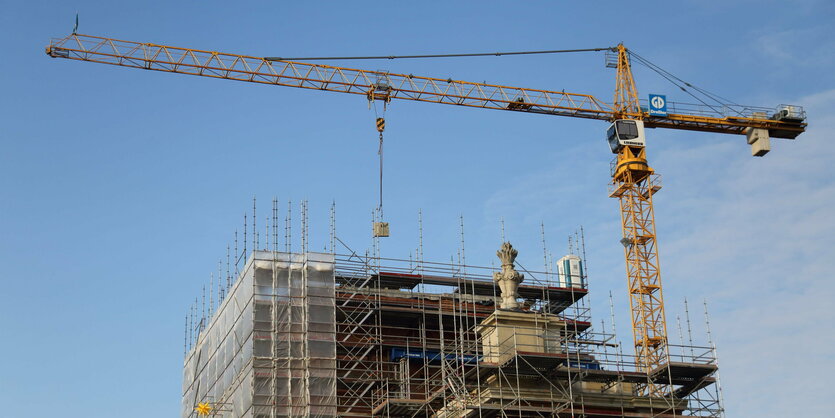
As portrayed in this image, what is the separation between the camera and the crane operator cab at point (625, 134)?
289ft

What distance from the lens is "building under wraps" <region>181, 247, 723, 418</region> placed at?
58.5m

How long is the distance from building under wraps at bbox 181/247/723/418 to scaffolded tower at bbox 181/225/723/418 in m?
0.08

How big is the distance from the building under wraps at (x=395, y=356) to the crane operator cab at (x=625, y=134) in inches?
555

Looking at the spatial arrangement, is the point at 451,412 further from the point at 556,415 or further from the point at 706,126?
the point at 706,126

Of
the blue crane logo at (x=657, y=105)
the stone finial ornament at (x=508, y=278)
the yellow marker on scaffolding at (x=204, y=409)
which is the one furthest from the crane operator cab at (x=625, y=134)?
the yellow marker on scaffolding at (x=204, y=409)

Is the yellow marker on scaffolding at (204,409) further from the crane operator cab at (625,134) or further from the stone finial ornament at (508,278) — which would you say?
the crane operator cab at (625,134)

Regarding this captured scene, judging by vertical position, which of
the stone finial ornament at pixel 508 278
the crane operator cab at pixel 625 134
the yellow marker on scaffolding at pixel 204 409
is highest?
the crane operator cab at pixel 625 134

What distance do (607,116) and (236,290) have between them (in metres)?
32.6

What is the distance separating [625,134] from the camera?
8819 cm

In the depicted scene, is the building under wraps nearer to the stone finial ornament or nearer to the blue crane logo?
the stone finial ornament

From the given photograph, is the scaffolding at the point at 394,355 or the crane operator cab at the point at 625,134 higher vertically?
the crane operator cab at the point at 625,134

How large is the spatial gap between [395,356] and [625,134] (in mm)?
27072

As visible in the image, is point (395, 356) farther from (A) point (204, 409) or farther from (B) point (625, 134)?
Result: (B) point (625, 134)

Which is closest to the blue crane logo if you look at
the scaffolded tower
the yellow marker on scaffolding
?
the scaffolded tower
